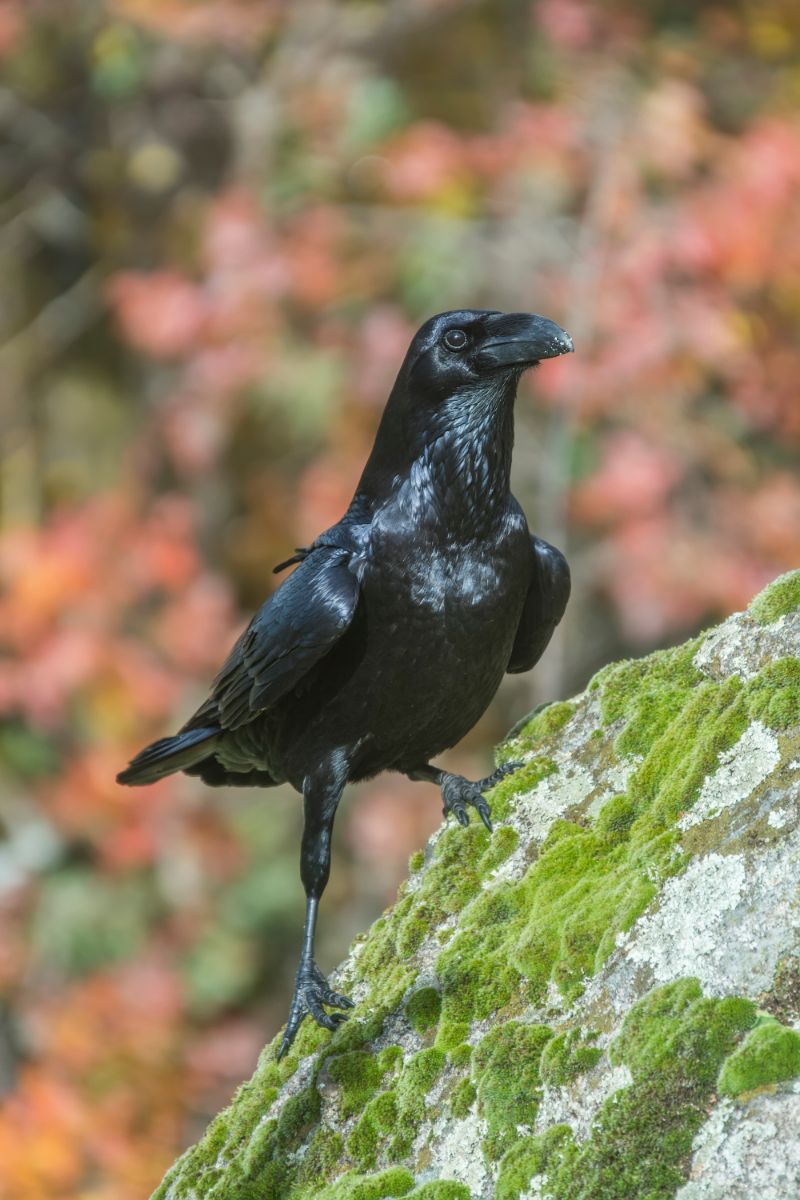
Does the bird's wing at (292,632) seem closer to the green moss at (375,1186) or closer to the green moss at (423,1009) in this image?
the green moss at (423,1009)

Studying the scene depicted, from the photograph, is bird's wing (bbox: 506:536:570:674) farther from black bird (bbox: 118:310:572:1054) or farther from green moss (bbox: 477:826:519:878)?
green moss (bbox: 477:826:519:878)

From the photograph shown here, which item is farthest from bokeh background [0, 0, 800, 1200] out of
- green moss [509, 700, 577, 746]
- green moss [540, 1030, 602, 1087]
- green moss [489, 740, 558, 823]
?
green moss [540, 1030, 602, 1087]

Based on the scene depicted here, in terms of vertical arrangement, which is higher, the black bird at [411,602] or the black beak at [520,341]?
the black beak at [520,341]

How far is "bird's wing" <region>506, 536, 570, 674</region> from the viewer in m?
3.63

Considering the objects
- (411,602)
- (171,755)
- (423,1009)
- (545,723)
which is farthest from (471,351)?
(423,1009)

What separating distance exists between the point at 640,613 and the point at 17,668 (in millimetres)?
3532

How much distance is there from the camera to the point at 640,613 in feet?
23.1

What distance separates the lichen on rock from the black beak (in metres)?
0.80

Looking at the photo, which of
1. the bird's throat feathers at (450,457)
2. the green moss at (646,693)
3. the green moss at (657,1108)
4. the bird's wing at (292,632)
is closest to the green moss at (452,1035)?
the green moss at (657,1108)

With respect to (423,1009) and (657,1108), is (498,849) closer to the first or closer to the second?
(423,1009)

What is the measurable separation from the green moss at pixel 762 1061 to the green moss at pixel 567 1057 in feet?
0.94

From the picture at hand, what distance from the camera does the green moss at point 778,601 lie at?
269 centimetres

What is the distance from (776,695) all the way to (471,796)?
3.17ft

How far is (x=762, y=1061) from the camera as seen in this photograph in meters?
1.95
